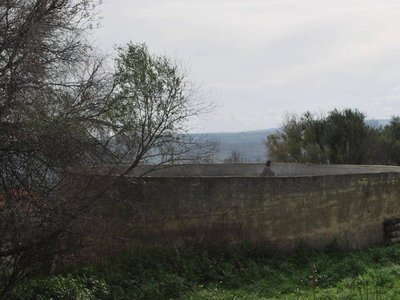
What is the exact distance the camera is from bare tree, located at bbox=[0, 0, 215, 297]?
27.1 feet

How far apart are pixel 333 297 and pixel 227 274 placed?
8.81ft

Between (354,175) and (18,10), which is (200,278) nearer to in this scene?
(354,175)

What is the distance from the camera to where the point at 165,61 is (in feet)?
45.0

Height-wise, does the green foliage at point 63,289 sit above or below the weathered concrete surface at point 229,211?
below

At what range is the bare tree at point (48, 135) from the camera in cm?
826

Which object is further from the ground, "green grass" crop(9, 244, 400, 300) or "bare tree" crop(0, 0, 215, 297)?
"bare tree" crop(0, 0, 215, 297)

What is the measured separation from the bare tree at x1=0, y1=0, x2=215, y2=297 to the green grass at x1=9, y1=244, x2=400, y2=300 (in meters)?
0.85

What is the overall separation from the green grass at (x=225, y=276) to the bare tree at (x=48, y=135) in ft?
2.80

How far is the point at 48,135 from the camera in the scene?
27.3 feet

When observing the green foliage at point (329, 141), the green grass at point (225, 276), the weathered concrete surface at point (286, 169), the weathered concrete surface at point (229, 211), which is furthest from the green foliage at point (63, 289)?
the green foliage at point (329, 141)

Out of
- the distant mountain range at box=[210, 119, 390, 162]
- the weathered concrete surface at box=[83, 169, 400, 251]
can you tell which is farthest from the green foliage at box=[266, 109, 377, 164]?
the weathered concrete surface at box=[83, 169, 400, 251]

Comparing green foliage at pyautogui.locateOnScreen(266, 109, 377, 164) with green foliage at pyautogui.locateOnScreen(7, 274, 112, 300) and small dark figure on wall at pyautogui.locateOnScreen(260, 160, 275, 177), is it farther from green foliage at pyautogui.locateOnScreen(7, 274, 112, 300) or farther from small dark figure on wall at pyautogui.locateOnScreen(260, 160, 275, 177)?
green foliage at pyautogui.locateOnScreen(7, 274, 112, 300)

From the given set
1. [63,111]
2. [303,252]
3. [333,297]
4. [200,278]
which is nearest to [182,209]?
[200,278]

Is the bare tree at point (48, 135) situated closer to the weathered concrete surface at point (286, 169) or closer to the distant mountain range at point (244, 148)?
the distant mountain range at point (244, 148)
